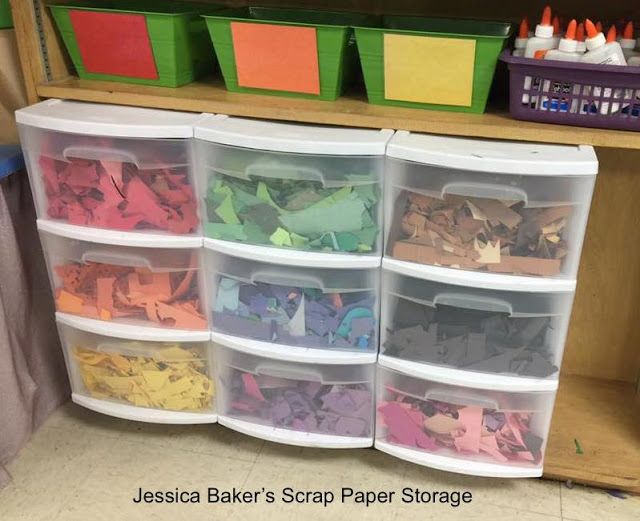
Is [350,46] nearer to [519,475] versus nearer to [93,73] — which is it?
[93,73]

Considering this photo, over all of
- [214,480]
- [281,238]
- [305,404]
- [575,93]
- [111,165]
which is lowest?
[214,480]

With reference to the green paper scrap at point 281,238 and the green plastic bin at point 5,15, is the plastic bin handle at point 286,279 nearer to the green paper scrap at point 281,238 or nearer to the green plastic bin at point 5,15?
the green paper scrap at point 281,238

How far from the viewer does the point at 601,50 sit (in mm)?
928

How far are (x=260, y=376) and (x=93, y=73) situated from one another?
624 mm

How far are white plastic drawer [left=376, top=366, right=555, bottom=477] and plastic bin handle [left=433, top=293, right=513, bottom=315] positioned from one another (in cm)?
16

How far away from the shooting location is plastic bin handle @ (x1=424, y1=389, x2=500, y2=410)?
1133 mm

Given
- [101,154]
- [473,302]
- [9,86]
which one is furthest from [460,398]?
[9,86]

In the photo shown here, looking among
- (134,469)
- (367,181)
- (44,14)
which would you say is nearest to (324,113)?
(367,181)

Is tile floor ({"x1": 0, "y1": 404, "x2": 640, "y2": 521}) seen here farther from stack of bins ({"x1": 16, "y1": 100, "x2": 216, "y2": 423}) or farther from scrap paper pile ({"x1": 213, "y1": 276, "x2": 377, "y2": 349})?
scrap paper pile ({"x1": 213, "y1": 276, "x2": 377, "y2": 349})

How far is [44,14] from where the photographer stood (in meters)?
1.15

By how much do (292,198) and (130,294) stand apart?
1.22ft

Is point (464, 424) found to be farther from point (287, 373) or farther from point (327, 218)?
point (327, 218)

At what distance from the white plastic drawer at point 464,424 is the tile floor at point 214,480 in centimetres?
8

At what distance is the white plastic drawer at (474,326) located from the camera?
106 centimetres
